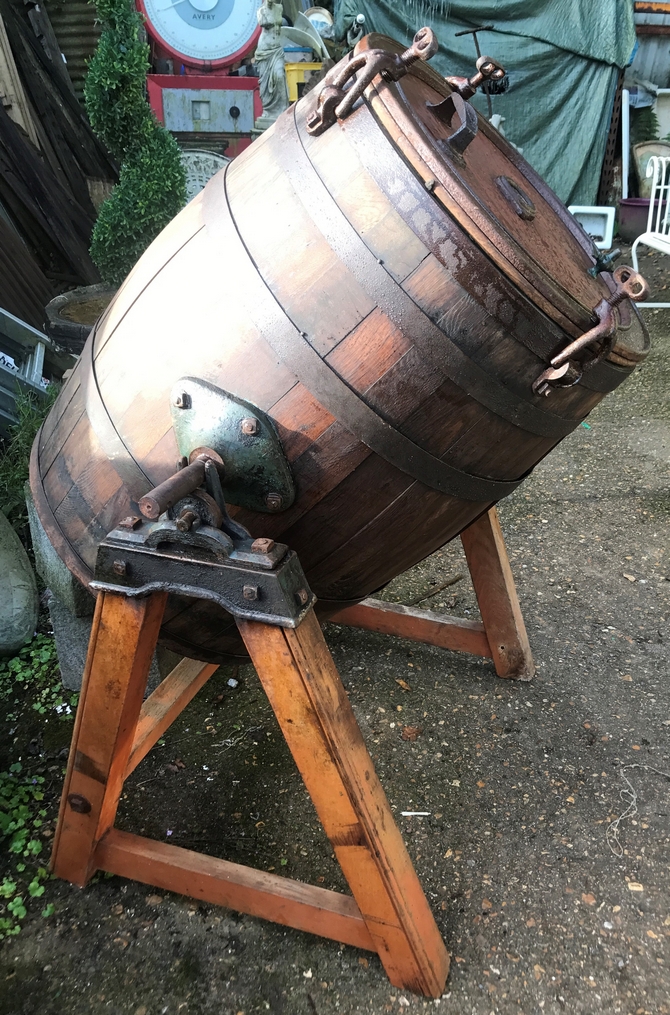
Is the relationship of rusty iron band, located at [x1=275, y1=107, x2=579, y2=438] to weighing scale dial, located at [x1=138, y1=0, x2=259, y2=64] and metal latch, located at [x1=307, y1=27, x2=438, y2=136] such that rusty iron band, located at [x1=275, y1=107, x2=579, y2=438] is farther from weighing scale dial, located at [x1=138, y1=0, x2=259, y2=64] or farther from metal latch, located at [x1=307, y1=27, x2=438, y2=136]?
weighing scale dial, located at [x1=138, y1=0, x2=259, y2=64]

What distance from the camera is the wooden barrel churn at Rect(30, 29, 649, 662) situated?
50.0 inches

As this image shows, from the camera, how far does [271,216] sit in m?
1.38

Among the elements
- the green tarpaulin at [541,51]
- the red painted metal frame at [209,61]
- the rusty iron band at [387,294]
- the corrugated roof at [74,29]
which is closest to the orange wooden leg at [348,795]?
the rusty iron band at [387,294]

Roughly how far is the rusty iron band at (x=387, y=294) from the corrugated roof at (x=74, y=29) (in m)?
5.92

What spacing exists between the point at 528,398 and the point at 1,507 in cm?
260

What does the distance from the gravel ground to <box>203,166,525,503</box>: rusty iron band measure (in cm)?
123

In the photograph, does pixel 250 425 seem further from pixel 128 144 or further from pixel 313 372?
pixel 128 144

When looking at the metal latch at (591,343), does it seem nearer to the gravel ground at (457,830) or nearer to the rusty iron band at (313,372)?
the rusty iron band at (313,372)

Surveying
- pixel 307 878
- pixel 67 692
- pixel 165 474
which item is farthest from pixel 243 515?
pixel 67 692

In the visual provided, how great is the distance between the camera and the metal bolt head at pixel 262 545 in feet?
4.47

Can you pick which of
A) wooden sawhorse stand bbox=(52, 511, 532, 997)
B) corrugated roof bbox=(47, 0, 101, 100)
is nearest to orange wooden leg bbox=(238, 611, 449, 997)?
wooden sawhorse stand bbox=(52, 511, 532, 997)

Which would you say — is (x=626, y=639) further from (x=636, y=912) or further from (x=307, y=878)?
(x=307, y=878)

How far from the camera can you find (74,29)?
608 centimetres

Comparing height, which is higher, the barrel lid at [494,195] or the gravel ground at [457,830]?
the barrel lid at [494,195]
